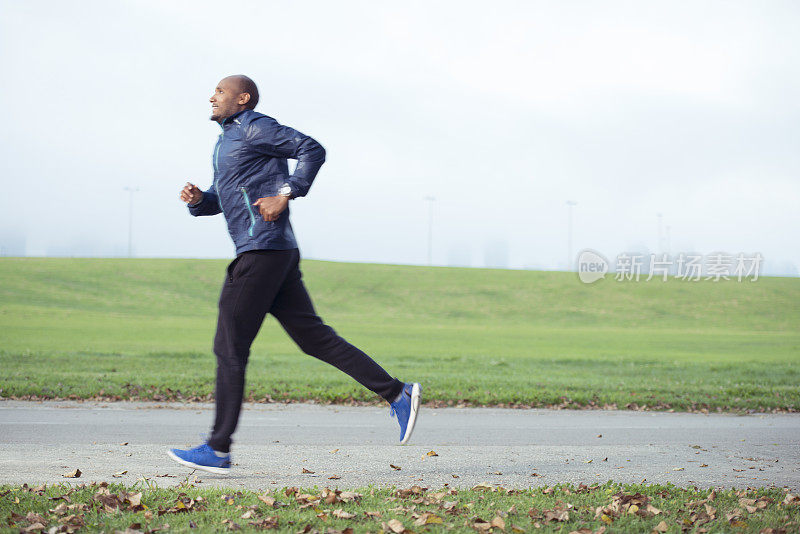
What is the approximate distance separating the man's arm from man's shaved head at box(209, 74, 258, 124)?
485 millimetres

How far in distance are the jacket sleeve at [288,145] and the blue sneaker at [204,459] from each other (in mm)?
1759

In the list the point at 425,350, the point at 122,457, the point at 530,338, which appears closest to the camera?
the point at 122,457

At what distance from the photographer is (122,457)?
19.3 ft

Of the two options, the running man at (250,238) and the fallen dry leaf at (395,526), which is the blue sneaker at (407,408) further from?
the fallen dry leaf at (395,526)

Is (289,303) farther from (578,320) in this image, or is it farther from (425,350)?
(578,320)

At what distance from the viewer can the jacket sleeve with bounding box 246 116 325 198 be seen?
184 inches

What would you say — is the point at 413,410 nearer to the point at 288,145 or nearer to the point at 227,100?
the point at 288,145

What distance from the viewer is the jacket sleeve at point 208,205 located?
17.0 feet

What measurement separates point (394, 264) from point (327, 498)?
71965mm

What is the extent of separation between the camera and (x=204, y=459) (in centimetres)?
486

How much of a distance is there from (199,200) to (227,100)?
2.25 ft

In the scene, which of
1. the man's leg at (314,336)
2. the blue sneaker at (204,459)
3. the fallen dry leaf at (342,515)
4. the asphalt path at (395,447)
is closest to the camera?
the fallen dry leaf at (342,515)

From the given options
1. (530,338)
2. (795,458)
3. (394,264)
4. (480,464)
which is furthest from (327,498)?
(394,264)

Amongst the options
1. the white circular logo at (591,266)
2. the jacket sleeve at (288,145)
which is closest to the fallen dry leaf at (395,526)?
the jacket sleeve at (288,145)
